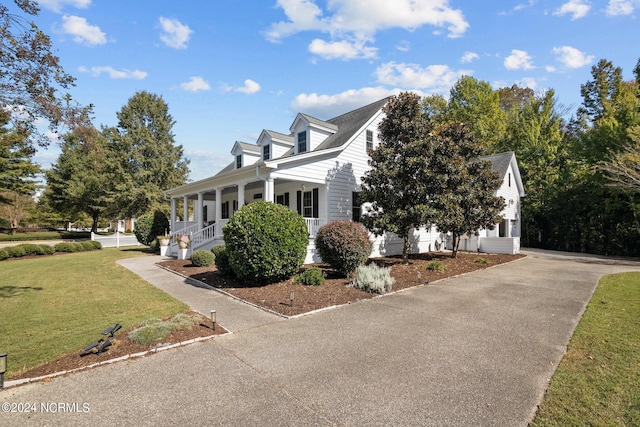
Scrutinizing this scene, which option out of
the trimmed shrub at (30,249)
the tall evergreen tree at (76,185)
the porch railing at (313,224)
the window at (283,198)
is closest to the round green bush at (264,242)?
the porch railing at (313,224)

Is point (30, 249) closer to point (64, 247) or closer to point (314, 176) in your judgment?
point (64, 247)

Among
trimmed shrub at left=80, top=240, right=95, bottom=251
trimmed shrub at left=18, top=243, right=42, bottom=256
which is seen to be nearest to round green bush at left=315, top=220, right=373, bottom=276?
trimmed shrub at left=18, top=243, right=42, bottom=256

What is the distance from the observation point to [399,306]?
7.42 m

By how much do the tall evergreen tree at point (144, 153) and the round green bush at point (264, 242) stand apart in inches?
1101

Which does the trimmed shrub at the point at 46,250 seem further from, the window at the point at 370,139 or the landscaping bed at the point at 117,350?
the window at the point at 370,139

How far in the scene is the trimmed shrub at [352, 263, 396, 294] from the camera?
342 inches

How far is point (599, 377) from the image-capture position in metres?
3.89

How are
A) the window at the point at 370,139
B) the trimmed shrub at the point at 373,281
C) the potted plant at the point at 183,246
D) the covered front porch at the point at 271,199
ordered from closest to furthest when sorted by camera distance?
1. the trimmed shrub at the point at 373,281
2. the covered front porch at the point at 271,199
3. the potted plant at the point at 183,246
4. the window at the point at 370,139

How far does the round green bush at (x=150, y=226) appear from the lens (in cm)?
2134

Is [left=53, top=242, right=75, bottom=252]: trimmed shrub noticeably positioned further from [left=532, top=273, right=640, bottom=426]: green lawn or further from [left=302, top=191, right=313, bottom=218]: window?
[left=532, top=273, right=640, bottom=426]: green lawn

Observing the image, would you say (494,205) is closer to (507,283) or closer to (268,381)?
(507,283)

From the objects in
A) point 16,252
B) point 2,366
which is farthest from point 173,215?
point 2,366

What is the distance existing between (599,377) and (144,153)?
1529 inches

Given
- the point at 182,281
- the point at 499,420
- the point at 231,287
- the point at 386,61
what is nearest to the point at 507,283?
the point at 499,420
